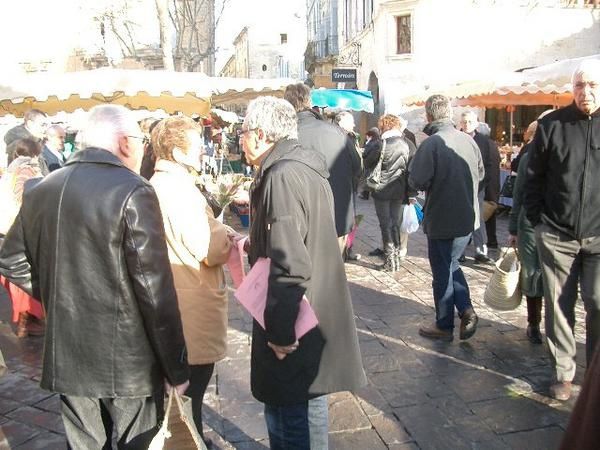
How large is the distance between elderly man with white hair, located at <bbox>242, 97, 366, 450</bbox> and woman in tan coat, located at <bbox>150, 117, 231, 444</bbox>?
34cm

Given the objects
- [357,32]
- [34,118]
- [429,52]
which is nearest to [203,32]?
[357,32]

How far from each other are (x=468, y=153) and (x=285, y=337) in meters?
2.86

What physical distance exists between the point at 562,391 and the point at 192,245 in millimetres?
2438

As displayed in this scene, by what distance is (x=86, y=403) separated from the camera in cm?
225

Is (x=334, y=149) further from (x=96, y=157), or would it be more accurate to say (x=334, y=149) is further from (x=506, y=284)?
(x=96, y=157)

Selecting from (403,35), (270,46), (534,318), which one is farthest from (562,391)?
(270,46)

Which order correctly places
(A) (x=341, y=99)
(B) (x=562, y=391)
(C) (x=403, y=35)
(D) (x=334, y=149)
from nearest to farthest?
(B) (x=562, y=391)
(D) (x=334, y=149)
(A) (x=341, y=99)
(C) (x=403, y=35)

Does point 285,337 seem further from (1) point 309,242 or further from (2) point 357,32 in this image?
(2) point 357,32

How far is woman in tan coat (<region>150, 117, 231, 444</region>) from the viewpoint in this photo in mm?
2602

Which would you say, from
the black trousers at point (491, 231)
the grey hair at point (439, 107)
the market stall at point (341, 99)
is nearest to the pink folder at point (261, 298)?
the grey hair at point (439, 107)

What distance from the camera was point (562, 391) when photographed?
11.6 ft

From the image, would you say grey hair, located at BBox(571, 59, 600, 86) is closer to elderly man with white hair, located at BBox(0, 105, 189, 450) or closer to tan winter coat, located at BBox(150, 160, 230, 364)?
tan winter coat, located at BBox(150, 160, 230, 364)

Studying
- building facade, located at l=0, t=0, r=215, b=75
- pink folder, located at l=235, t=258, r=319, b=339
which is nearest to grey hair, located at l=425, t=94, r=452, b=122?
pink folder, located at l=235, t=258, r=319, b=339

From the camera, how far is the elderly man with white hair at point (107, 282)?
2047 millimetres
